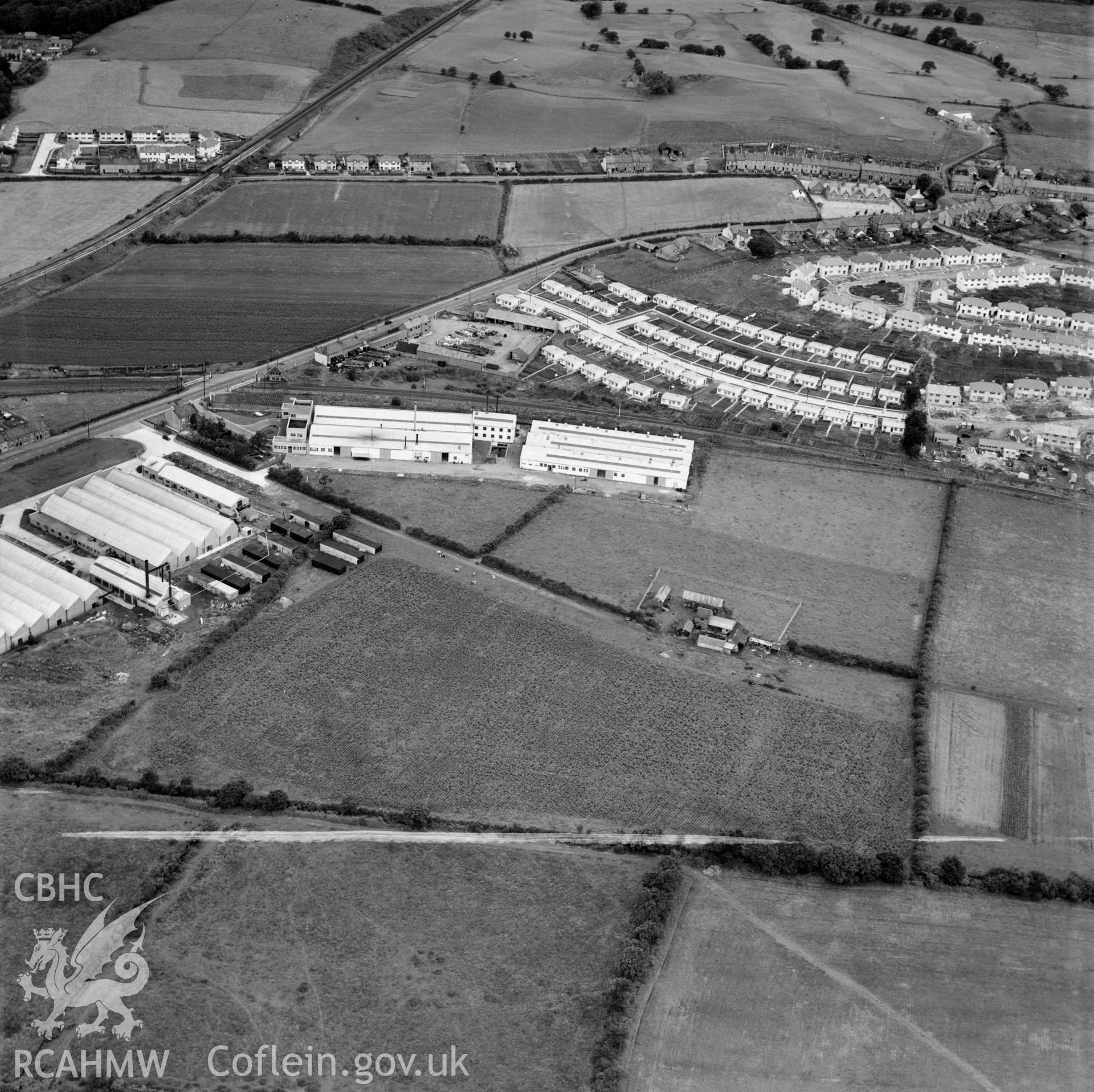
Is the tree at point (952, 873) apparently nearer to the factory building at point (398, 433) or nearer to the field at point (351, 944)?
the field at point (351, 944)

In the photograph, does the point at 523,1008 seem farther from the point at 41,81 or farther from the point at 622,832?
the point at 41,81

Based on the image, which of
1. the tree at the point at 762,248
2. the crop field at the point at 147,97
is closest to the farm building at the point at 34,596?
the tree at the point at 762,248

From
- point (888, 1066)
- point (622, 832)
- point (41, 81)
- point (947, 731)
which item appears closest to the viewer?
point (888, 1066)

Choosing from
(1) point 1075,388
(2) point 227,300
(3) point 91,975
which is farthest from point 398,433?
(1) point 1075,388

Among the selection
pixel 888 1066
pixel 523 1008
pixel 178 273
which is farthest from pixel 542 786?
pixel 178 273

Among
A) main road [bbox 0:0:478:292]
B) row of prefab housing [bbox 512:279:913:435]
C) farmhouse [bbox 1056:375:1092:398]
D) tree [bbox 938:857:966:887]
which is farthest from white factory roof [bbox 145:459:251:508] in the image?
farmhouse [bbox 1056:375:1092:398]

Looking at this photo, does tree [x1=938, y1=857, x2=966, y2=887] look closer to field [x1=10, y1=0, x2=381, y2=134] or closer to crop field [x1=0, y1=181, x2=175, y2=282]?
crop field [x1=0, y1=181, x2=175, y2=282]
